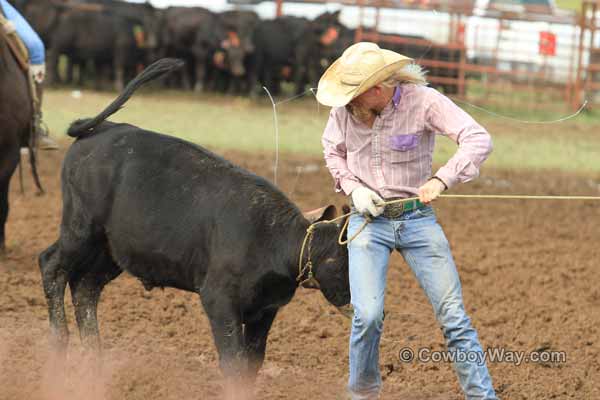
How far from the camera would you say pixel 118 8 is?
71.4 feet

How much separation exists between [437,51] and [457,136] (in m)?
16.2

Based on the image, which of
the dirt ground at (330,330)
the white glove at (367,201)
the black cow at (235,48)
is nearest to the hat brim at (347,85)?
the white glove at (367,201)

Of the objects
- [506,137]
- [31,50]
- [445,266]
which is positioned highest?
[31,50]

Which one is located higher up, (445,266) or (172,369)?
(445,266)

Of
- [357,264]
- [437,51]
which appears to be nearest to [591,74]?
[437,51]

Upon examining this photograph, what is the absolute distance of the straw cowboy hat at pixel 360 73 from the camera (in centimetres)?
411

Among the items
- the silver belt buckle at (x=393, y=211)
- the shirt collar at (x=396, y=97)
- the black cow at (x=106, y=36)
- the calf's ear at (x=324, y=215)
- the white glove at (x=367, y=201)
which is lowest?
the black cow at (x=106, y=36)

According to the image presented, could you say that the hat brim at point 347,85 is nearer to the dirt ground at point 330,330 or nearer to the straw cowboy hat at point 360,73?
the straw cowboy hat at point 360,73

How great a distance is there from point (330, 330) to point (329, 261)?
6.23 feet

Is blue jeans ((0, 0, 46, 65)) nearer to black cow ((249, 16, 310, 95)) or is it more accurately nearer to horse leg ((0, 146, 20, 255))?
horse leg ((0, 146, 20, 255))

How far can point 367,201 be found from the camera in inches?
163

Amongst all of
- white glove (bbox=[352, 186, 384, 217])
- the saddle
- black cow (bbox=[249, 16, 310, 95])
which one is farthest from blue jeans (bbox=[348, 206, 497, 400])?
black cow (bbox=[249, 16, 310, 95])

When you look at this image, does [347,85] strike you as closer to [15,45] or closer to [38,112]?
[15,45]

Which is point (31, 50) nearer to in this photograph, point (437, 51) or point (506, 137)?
point (506, 137)
